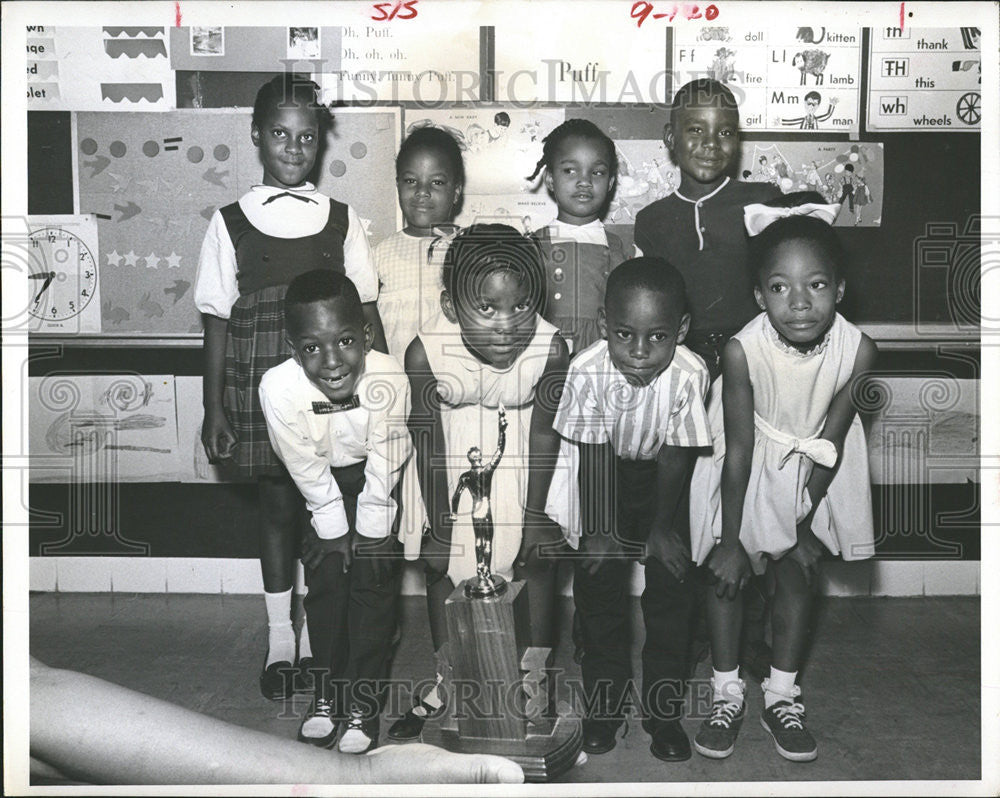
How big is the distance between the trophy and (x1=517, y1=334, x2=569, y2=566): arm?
0.10m

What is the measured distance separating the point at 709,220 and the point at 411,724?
46.9 inches

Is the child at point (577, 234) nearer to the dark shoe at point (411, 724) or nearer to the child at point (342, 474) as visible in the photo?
the child at point (342, 474)

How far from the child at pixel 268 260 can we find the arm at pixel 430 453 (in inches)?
5.0

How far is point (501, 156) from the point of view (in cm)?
216

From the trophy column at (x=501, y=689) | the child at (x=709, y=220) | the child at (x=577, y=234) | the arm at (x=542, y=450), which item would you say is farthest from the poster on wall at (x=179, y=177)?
the trophy column at (x=501, y=689)

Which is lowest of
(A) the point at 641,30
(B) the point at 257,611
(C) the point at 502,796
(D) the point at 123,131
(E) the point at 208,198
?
(C) the point at 502,796

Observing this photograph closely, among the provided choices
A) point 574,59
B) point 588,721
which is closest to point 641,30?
point 574,59

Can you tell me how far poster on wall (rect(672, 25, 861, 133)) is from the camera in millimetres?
2072

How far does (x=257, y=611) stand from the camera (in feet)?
8.09

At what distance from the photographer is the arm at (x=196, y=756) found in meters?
1.91

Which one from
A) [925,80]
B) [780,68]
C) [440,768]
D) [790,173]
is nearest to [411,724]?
[440,768]

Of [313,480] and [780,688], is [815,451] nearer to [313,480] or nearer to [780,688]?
[780,688]

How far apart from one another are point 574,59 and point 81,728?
5.36ft

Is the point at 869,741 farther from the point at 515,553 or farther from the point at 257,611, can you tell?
the point at 257,611
